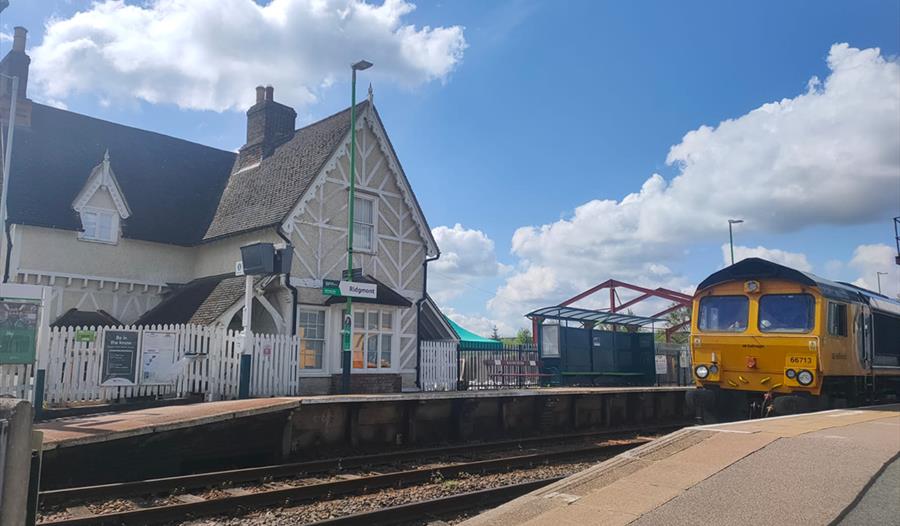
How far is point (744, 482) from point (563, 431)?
9.32 metres

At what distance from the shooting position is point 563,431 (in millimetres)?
15609

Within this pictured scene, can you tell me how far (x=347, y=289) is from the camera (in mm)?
16516

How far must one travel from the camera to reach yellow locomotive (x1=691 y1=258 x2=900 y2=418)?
12.3 meters

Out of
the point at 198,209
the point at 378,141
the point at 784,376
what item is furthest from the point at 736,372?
the point at 198,209

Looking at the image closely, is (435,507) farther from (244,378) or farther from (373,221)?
(373,221)

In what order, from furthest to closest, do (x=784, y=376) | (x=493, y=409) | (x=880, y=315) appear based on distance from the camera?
(x=880, y=315) < (x=493, y=409) < (x=784, y=376)

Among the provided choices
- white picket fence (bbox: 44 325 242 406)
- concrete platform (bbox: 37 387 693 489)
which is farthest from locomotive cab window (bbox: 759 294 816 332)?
white picket fence (bbox: 44 325 242 406)

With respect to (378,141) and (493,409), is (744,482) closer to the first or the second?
(493,409)

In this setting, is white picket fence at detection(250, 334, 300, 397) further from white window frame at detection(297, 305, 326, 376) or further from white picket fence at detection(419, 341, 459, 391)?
white picket fence at detection(419, 341, 459, 391)

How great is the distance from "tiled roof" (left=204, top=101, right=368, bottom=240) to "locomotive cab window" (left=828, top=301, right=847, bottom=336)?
12949mm

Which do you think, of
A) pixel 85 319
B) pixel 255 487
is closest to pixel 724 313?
pixel 255 487

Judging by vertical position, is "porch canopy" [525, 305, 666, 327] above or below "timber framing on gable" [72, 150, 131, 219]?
below

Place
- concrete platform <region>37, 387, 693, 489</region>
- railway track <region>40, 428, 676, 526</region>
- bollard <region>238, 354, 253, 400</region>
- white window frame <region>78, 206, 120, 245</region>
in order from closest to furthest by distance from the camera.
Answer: railway track <region>40, 428, 676, 526</region> → concrete platform <region>37, 387, 693, 489</region> → bollard <region>238, 354, 253, 400</region> → white window frame <region>78, 206, 120, 245</region>

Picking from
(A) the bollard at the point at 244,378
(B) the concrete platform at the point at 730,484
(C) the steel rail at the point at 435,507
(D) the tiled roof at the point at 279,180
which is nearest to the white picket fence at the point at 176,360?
(A) the bollard at the point at 244,378
